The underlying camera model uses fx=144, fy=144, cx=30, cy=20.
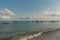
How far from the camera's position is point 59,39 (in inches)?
344
